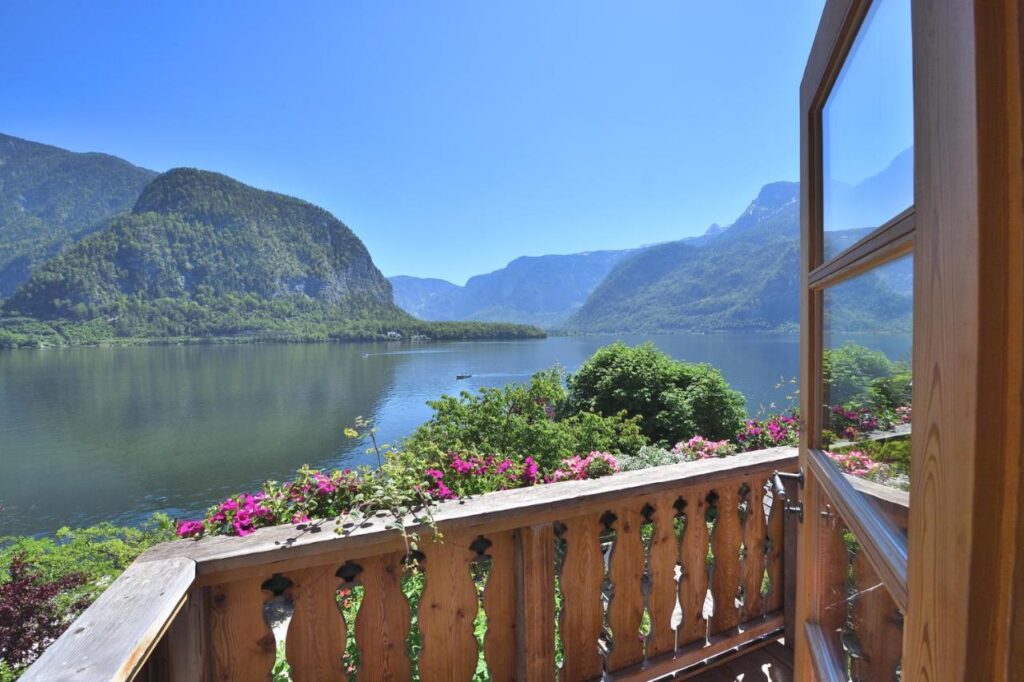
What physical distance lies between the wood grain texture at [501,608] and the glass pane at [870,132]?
1.17 meters

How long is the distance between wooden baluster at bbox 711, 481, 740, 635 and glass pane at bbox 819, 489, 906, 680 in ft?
2.16

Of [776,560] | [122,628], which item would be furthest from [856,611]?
[122,628]

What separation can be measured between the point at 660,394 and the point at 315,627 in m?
6.97

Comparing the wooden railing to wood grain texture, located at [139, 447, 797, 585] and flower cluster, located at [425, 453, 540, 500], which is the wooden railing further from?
flower cluster, located at [425, 453, 540, 500]

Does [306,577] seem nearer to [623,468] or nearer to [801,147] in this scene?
[801,147]

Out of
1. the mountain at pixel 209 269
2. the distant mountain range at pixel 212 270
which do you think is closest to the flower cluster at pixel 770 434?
the distant mountain range at pixel 212 270

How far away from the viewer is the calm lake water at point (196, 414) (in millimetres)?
15930

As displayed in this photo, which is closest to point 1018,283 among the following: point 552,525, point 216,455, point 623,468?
point 552,525

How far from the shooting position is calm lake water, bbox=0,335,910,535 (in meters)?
15.9

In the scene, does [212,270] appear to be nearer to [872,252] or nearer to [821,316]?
[821,316]

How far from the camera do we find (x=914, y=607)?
A: 549mm

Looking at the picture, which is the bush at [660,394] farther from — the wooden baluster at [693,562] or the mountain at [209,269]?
the mountain at [209,269]

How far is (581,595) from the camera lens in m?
1.50

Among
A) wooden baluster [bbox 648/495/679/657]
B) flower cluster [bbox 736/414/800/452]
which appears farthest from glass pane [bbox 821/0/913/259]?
flower cluster [bbox 736/414/800/452]
